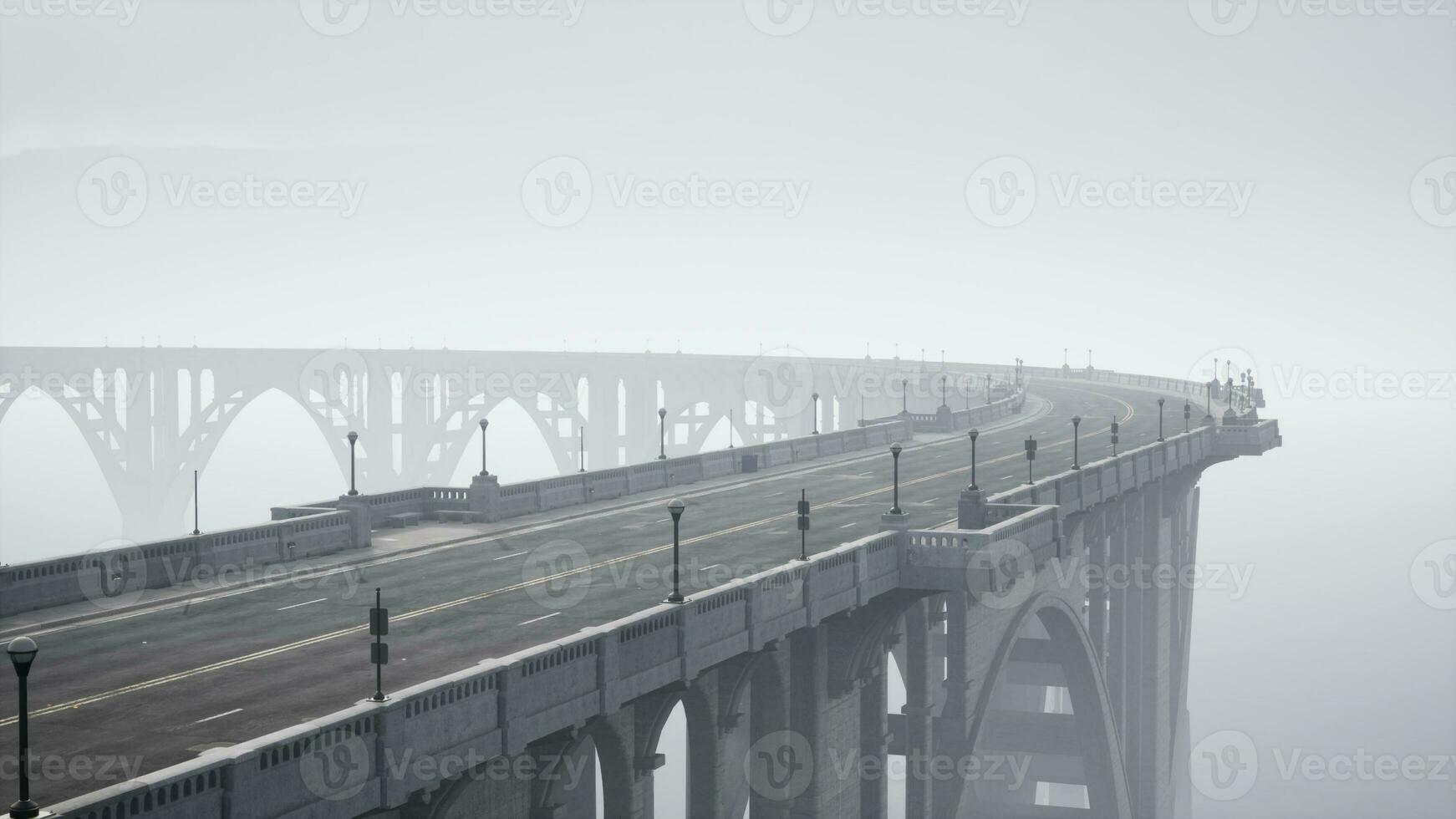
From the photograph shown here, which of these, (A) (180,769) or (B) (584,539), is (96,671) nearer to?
(A) (180,769)

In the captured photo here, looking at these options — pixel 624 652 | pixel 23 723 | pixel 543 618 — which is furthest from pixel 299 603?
pixel 23 723

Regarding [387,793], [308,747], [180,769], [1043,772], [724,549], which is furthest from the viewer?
[1043,772]

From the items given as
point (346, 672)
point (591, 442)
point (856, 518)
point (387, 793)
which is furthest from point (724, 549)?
point (591, 442)

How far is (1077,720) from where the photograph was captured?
65438mm

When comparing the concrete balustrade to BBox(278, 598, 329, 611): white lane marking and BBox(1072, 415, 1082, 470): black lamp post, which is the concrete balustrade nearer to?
BBox(278, 598, 329, 611): white lane marking

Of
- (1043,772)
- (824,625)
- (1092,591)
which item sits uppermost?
(824,625)

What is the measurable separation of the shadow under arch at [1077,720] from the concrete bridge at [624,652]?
0.15 meters

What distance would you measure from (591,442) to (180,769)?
14739 centimetres

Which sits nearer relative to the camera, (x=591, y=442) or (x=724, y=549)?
(x=724, y=549)

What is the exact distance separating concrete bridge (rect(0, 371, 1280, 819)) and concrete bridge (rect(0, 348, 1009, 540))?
84363mm

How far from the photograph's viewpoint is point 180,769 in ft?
51.8

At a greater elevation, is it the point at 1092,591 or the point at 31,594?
the point at 31,594

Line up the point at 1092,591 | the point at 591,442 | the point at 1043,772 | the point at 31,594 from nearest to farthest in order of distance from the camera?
the point at 31,594
the point at 1092,591
the point at 1043,772
the point at 591,442

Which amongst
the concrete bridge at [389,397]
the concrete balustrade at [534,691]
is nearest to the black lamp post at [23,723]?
the concrete balustrade at [534,691]
